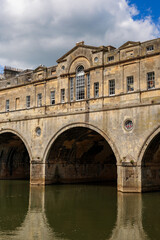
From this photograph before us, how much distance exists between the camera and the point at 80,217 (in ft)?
47.0

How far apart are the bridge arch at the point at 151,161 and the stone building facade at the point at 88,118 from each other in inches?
2.5

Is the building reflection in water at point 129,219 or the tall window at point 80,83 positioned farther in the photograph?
the tall window at point 80,83

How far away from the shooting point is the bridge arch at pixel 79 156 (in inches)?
1051

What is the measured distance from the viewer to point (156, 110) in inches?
813

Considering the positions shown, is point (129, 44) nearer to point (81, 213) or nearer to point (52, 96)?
point (52, 96)

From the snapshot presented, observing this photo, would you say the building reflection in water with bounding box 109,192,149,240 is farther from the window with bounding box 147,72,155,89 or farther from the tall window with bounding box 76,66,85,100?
the tall window with bounding box 76,66,85,100

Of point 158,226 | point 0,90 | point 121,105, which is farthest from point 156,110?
point 0,90

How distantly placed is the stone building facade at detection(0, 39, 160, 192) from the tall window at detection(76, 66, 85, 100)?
0.08 m

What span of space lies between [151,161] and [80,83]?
8.32 meters

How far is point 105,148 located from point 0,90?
467 inches

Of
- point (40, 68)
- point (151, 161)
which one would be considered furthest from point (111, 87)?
point (40, 68)

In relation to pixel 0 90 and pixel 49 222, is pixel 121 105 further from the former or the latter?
pixel 0 90

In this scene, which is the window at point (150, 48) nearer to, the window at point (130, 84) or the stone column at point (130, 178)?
the window at point (130, 84)

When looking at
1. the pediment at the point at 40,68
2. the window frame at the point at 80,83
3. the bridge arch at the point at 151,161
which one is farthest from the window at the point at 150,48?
the pediment at the point at 40,68
